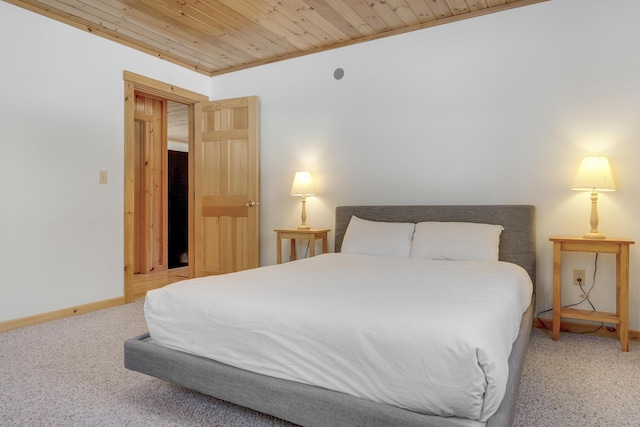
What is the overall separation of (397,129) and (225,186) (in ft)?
6.51

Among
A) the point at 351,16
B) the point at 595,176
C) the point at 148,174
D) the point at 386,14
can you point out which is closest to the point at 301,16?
the point at 351,16

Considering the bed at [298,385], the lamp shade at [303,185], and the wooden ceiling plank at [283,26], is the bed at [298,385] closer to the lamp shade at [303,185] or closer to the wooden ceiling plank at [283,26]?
the lamp shade at [303,185]

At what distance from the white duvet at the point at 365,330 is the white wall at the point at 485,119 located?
1.25 m

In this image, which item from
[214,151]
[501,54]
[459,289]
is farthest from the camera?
[214,151]

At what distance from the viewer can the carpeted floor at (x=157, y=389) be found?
1.76m

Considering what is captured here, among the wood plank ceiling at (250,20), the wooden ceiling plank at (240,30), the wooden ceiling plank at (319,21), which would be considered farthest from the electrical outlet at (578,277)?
the wooden ceiling plank at (240,30)

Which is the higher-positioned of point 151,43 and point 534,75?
point 151,43

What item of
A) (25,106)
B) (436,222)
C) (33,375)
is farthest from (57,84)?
(436,222)

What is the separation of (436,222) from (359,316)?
203 centimetres

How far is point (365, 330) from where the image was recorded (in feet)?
4.58

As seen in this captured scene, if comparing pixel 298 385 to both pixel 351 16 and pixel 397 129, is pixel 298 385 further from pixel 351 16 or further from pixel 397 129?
pixel 351 16

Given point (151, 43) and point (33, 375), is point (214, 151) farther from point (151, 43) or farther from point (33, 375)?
point (33, 375)

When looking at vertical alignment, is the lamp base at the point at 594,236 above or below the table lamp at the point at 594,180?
below

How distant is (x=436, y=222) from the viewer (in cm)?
330
